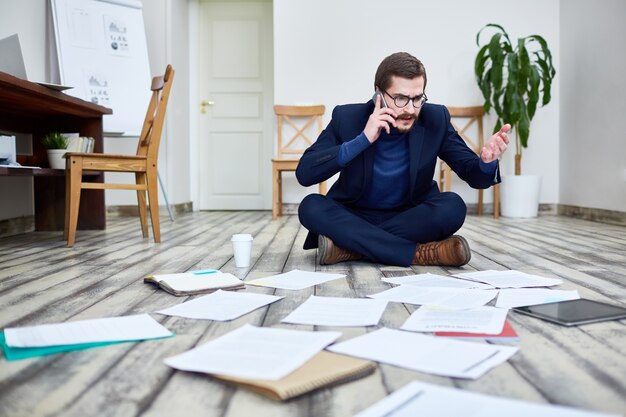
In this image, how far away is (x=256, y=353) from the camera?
0.97m

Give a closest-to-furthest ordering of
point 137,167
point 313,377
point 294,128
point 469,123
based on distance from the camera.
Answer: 1. point 313,377
2. point 137,167
3. point 469,123
4. point 294,128

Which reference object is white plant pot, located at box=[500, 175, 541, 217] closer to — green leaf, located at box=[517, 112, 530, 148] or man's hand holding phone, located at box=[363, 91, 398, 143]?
green leaf, located at box=[517, 112, 530, 148]

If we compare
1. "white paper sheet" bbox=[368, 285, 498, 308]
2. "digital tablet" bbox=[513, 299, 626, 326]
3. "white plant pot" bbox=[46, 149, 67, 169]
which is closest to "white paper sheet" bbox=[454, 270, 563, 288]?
"white paper sheet" bbox=[368, 285, 498, 308]

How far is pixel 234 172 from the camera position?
18.6ft

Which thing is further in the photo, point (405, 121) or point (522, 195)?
point (522, 195)

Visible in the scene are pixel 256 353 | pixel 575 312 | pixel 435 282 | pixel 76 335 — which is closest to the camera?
pixel 256 353

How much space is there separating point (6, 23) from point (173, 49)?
1.57 metres

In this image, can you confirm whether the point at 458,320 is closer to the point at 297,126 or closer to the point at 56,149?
the point at 56,149

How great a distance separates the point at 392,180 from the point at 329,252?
365 millimetres

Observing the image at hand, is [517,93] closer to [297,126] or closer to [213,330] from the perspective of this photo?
[297,126]

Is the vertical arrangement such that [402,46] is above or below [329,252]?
above

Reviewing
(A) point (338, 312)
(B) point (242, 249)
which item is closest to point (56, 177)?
(B) point (242, 249)

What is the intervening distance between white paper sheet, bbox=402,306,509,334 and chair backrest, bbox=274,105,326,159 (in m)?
3.76

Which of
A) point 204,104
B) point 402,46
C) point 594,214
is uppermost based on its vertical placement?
point 402,46
